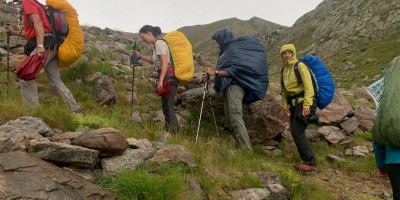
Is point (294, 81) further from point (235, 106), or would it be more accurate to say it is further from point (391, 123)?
point (391, 123)

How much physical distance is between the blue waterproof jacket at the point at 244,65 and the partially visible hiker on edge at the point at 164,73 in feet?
3.66

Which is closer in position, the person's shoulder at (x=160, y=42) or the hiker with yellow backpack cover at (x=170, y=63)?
the hiker with yellow backpack cover at (x=170, y=63)

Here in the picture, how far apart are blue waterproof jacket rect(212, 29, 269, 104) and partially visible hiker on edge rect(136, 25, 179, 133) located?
1.11 metres

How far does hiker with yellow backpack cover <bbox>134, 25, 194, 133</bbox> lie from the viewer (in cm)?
816

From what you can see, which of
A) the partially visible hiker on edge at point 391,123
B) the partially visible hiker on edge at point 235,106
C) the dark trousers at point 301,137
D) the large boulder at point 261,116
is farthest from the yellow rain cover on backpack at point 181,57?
the partially visible hiker on edge at point 391,123

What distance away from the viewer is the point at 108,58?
14.4 m

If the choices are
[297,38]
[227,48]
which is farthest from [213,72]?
[297,38]

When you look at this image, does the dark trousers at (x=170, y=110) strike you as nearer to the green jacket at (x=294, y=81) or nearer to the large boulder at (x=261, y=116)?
the large boulder at (x=261, y=116)

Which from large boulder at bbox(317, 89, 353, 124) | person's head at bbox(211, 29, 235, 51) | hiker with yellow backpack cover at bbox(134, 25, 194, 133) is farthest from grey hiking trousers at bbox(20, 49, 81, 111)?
large boulder at bbox(317, 89, 353, 124)

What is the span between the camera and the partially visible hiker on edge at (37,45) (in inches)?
297

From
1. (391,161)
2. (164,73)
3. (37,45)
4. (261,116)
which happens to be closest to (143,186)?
(391,161)

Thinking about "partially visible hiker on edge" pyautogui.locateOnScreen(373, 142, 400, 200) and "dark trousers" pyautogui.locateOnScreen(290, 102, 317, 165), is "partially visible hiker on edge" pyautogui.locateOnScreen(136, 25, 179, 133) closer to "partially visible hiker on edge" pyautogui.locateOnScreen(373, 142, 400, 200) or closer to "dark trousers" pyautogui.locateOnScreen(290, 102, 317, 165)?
"dark trousers" pyautogui.locateOnScreen(290, 102, 317, 165)

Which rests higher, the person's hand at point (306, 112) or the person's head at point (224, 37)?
the person's head at point (224, 37)

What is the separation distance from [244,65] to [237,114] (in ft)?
3.59
